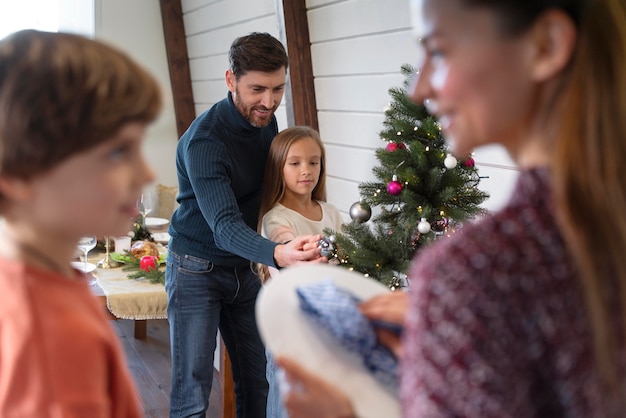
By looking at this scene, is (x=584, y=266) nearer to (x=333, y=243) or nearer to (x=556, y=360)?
(x=556, y=360)

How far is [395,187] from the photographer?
7.20ft

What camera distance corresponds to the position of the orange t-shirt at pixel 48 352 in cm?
79

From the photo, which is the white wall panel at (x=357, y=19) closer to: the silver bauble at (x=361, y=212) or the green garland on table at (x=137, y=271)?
the silver bauble at (x=361, y=212)

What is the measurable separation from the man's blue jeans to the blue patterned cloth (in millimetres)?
1705

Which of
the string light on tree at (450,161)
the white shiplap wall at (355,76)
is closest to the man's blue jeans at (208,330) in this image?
the string light on tree at (450,161)

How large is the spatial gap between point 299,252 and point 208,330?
668mm

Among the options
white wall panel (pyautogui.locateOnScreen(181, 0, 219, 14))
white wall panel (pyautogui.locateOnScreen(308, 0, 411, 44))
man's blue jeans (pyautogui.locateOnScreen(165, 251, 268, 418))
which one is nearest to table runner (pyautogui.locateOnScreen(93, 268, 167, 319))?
man's blue jeans (pyautogui.locateOnScreen(165, 251, 268, 418))

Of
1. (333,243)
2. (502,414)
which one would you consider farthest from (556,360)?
(333,243)

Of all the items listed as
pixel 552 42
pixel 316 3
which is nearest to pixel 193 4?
pixel 316 3

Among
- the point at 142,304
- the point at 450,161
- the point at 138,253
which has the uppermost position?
the point at 450,161

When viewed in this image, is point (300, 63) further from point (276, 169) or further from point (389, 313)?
point (389, 313)

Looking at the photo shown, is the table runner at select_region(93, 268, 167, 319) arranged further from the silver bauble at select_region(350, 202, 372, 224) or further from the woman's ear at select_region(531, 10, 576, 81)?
the woman's ear at select_region(531, 10, 576, 81)

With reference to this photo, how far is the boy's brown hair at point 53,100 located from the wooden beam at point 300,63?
9.96 feet

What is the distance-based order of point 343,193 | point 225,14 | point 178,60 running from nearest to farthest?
1. point 343,193
2. point 225,14
3. point 178,60
